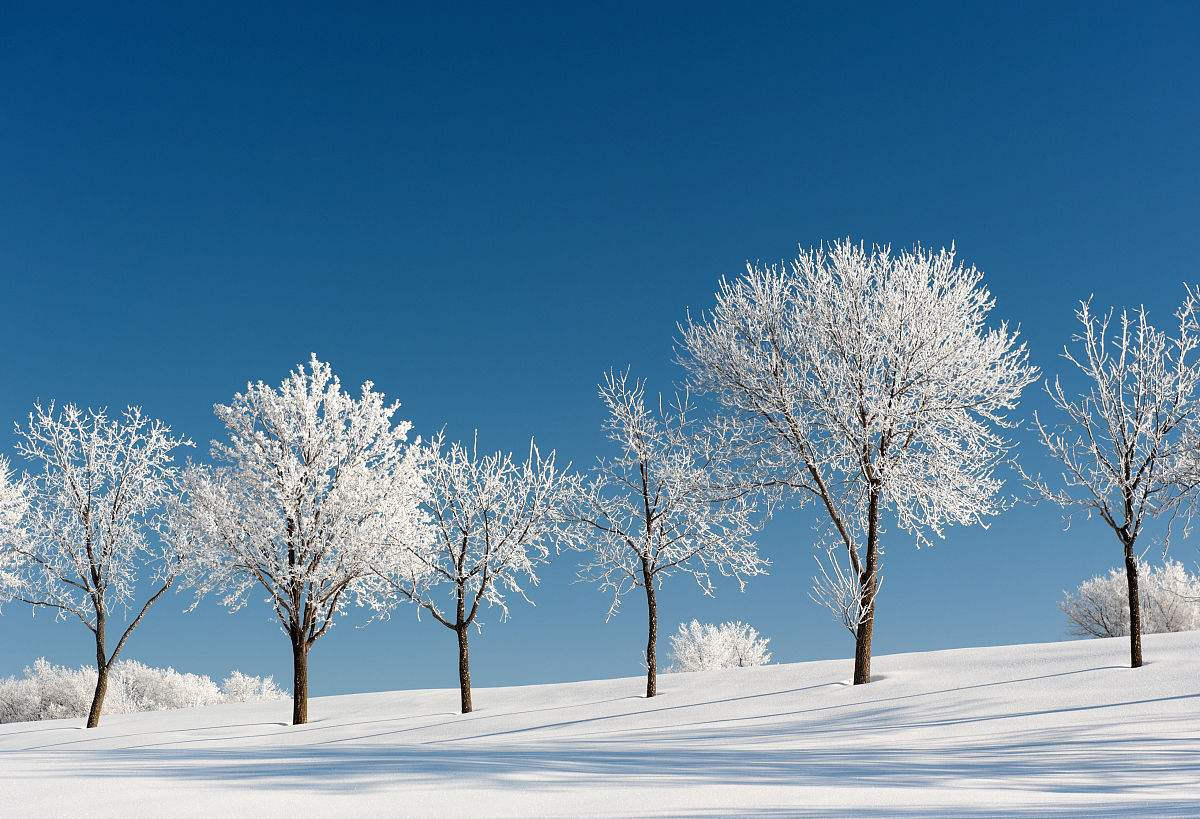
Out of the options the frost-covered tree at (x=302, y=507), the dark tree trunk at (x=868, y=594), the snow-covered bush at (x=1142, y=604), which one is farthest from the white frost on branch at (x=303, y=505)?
the snow-covered bush at (x=1142, y=604)

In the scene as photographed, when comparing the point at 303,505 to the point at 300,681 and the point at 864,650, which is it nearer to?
the point at 300,681

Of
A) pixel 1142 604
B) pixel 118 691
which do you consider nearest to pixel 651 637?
pixel 1142 604

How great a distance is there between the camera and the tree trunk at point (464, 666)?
67.9 ft

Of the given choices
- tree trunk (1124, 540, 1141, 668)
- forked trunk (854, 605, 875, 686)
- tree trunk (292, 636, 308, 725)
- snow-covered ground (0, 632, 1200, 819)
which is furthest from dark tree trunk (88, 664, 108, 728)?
tree trunk (1124, 540, 1141, 668)

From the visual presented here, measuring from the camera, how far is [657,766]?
680 cm

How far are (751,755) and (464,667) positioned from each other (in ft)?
45.8

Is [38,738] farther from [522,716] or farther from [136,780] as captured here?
[136,780]

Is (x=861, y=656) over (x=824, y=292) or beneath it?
beneath

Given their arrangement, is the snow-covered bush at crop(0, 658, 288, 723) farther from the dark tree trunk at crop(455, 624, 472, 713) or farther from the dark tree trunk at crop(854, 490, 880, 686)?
the dark tree trunk at crop(854, 490, 880, 686)

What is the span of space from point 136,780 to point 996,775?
238 inches

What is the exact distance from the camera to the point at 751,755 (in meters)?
8.41

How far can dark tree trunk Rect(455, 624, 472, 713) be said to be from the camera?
67.9 ft

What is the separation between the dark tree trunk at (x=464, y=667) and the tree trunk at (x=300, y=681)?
358cm

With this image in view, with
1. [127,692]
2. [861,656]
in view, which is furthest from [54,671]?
[861,656]
